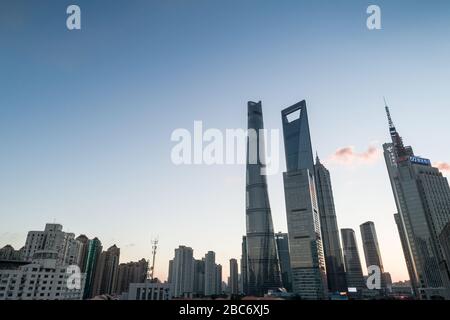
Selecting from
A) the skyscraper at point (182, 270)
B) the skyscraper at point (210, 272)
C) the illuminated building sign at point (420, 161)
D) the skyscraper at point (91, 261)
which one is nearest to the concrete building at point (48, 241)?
the skyscraper at point (91, 261)

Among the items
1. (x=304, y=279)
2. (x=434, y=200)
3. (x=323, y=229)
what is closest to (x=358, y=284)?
(x=323, y=229)

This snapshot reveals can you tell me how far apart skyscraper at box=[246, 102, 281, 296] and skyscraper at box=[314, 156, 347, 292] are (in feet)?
180

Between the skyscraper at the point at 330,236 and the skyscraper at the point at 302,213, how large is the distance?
33.0 m

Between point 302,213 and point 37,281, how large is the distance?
12601 centimetres

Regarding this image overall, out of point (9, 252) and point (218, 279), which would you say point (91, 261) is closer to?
point (9, 252)

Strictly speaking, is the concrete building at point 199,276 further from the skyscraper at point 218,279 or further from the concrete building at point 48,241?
the concrete building at point 48,241

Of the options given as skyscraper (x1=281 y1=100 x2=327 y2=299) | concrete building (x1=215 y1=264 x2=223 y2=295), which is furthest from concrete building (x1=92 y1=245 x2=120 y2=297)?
skyscraper (x1=281 y1=100 x2=327 y2=299)

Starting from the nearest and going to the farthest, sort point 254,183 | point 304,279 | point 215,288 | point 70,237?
point 70,237 < point 304,279 < point 215,288 < point 254,183

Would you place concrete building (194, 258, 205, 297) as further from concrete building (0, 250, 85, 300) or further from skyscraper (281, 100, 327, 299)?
concrete building (0, 250, 85, 300)

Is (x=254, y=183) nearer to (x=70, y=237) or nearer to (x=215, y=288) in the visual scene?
(x=215, y=288)

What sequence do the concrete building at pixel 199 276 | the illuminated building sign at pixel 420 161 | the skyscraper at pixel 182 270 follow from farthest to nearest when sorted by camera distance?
the concrete building at pixel 199 276, the illuminated building sign at pixel 420 161, the skyscraper at pixel 182 270

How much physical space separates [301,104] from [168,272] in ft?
429

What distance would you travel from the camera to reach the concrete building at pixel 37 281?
50684mm
